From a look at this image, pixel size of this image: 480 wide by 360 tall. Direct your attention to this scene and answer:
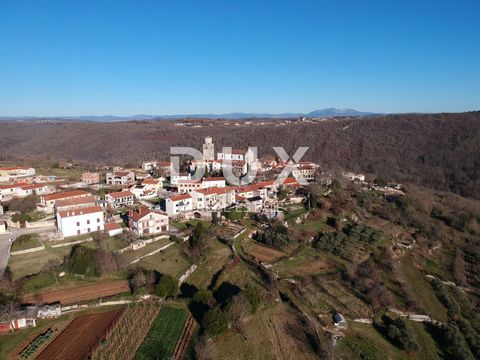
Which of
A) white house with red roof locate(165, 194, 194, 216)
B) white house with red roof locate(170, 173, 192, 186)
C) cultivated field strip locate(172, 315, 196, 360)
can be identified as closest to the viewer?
cultivated field strip locate(172, 315, 196, 360)

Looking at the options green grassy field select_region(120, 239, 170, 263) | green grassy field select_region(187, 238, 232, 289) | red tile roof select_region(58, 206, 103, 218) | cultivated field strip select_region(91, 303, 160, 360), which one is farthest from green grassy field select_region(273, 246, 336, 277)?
red tile roof select_region(58, 206, 103, 218)

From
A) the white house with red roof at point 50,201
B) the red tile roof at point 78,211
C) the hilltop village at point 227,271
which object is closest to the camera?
the hilltop village at point 227,271

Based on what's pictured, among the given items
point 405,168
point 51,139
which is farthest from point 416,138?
point 51,139

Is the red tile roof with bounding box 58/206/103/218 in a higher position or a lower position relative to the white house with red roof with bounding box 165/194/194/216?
higher

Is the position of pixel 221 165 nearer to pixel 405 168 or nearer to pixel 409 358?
pixel 409 358

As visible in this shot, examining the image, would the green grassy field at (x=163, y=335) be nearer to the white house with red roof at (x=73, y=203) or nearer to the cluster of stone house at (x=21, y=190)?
the white house with red roof at (x=73, y=203)

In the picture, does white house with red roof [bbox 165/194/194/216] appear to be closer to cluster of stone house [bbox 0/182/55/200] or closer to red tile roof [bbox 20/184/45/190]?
cluster of stone house [bbox 0/182/55/200]

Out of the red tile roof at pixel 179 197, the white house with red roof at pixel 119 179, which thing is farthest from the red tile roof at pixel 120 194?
the white house with red roof at pixel 119 179
